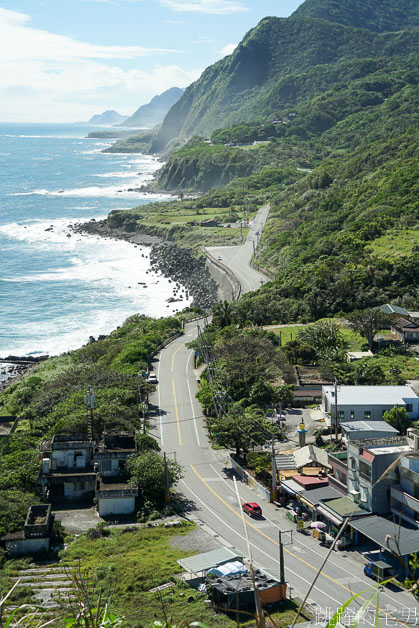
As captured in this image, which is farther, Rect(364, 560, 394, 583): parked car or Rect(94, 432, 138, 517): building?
Rect(94, 432, 138, 517): building

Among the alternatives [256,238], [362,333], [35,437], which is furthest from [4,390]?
[256,238]

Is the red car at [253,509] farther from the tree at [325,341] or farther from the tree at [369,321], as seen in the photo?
the tree at [369,321]

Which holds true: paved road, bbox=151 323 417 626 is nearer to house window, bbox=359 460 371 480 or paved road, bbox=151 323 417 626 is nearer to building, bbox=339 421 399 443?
house window, bbox=359 460 371 480

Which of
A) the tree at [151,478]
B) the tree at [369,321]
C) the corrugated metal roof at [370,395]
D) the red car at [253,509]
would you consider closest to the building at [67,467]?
the tree at [151,478]

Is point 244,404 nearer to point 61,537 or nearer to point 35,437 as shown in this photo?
point 35,437

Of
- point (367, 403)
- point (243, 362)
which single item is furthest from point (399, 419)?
point (243, 362)

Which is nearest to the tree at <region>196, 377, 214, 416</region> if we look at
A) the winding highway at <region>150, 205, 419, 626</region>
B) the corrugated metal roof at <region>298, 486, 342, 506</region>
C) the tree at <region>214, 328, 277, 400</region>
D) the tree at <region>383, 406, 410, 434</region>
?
the winding highway at <region>150, 205, 419, 626</region>
